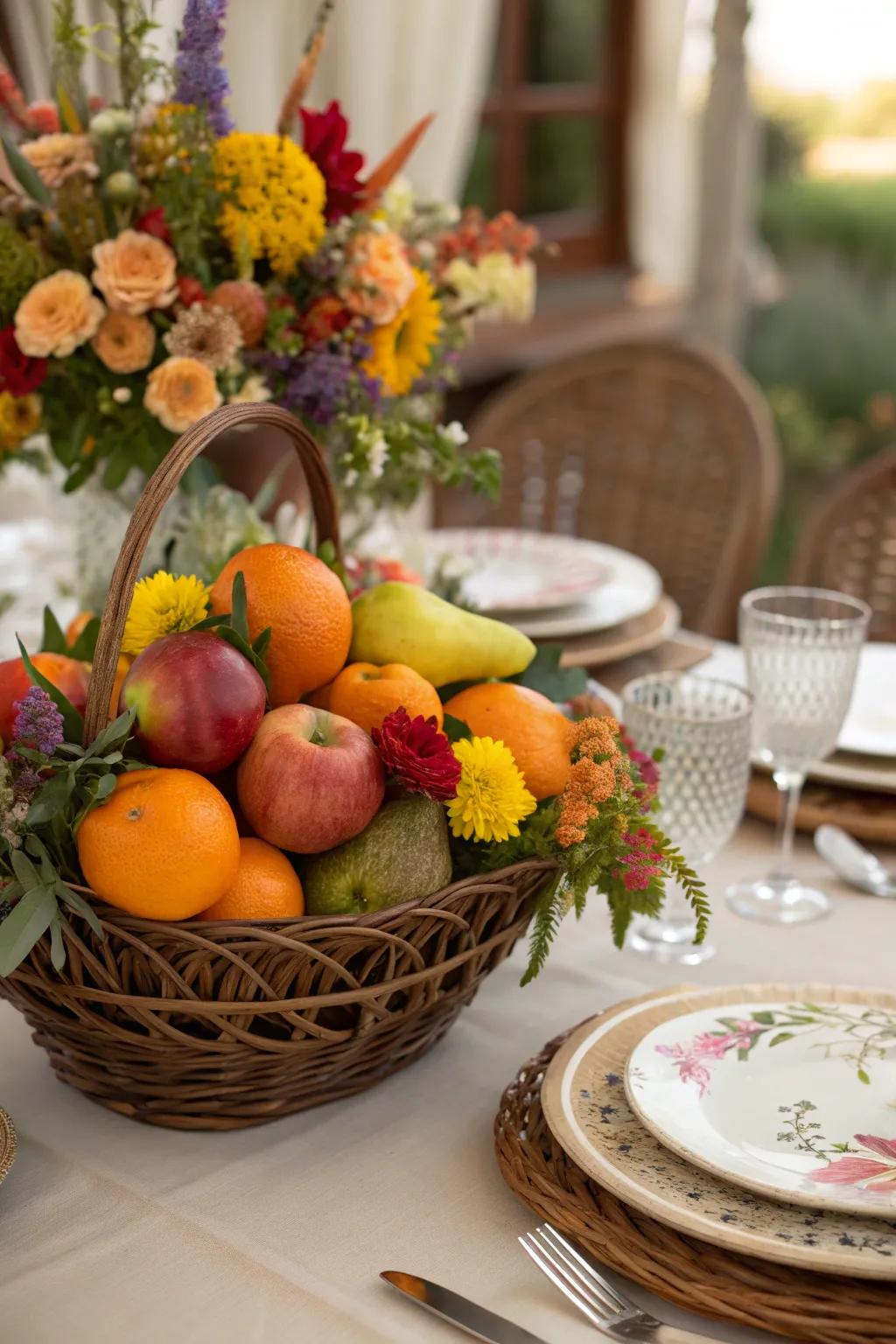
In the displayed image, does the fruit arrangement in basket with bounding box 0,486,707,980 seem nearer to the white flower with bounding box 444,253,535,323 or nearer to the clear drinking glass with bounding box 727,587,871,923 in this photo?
the clear drinking glass with bounding box 727,587,871,923

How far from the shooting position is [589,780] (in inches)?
30.1

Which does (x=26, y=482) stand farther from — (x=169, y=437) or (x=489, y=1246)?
(x=489, y=1246)

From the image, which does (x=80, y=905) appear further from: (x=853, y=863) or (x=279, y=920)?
(x=853, y=863)

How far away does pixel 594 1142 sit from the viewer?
690mm

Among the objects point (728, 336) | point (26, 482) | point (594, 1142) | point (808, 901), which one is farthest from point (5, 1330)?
point (728, 336)

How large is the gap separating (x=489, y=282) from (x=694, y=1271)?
869mm

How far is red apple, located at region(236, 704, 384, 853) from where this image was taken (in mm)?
722

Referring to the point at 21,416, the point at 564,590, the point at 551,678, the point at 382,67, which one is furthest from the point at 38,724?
the point at 382,67

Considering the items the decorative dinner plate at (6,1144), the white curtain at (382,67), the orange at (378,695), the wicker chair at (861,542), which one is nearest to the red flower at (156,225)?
the orange at (378,695)

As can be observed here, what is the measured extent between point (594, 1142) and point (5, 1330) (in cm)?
28

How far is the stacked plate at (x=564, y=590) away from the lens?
134cm

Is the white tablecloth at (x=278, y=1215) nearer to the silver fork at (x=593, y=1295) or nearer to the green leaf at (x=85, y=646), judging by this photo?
the silver fork at (x=593, y=1295)

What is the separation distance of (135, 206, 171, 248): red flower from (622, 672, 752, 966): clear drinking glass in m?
0.47

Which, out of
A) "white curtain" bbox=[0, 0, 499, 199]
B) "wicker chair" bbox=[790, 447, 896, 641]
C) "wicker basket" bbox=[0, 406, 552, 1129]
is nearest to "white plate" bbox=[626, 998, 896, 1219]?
"wicker basket" bbox=[0, 406, 552, 1129]
